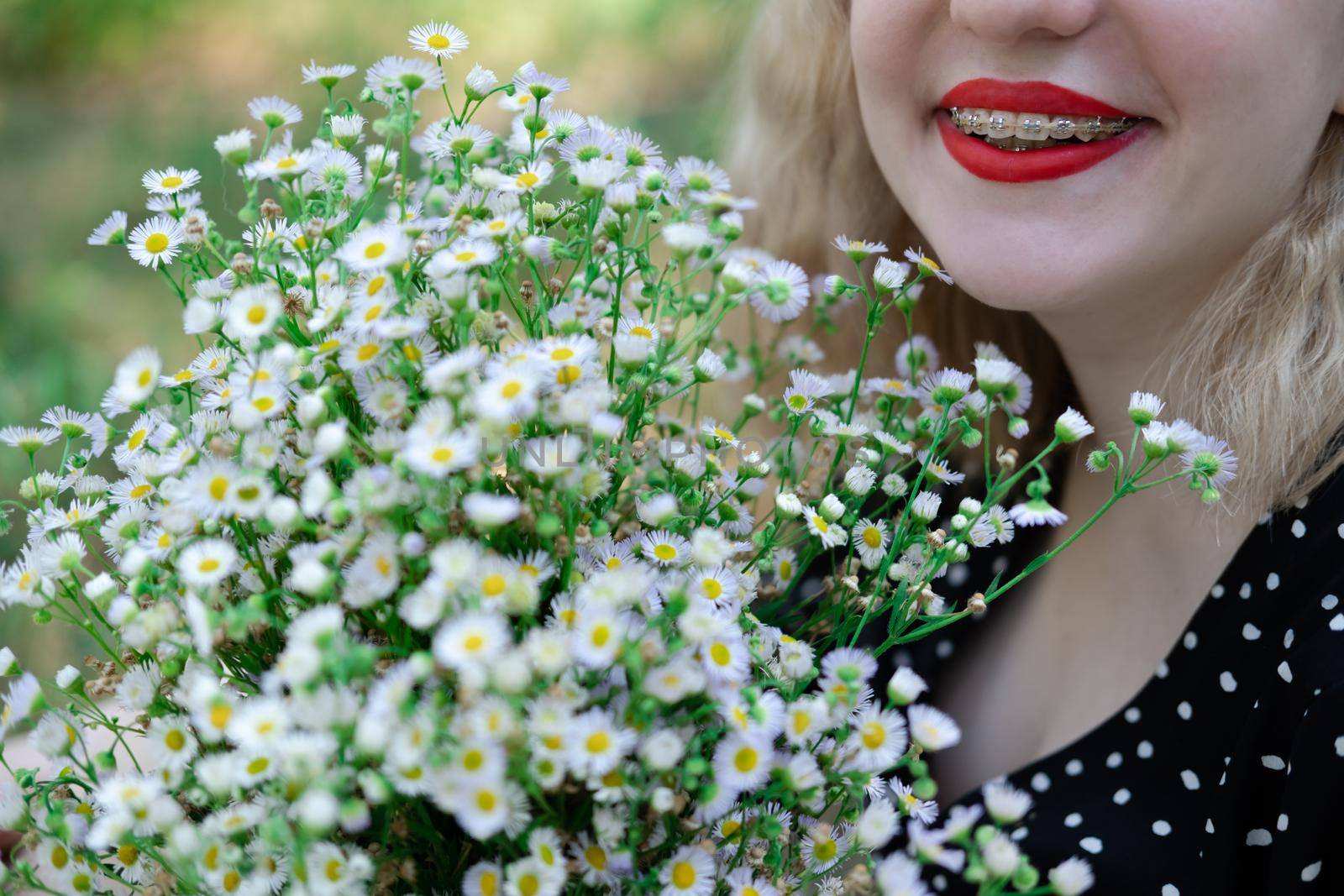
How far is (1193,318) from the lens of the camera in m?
0.85

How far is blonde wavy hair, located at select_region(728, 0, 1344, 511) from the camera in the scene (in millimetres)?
798

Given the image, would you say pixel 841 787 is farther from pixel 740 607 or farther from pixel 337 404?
pixel 337 404

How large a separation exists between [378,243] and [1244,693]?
2.26 ft

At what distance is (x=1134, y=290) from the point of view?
2.77 ft

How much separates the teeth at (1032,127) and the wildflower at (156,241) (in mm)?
519

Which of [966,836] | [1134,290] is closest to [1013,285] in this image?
[1134,290]

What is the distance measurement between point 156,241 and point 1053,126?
55 cm

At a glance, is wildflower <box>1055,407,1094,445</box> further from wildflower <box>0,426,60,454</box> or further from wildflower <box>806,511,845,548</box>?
wildflower <box>0,426,60,454</box>

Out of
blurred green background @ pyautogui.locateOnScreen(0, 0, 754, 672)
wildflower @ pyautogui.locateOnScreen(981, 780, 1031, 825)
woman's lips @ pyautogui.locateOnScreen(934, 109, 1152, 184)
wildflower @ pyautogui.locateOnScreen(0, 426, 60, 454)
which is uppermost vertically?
blurred green background @ pyautogui.locateOnScreen(0, 0, 754, 672)

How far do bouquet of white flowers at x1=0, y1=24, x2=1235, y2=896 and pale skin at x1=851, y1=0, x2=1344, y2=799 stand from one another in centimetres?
19

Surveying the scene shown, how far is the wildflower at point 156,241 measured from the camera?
1.97 feet

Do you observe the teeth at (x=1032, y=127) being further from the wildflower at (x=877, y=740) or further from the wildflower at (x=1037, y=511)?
the wildflower at (x=877, y=740)

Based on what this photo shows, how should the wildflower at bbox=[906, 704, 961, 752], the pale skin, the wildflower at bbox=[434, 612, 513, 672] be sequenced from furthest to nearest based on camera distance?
the pale skin → the wildflower at bbox=[906, 704, 961, 752] → the wildflower at bbox=[434, 612, 513, 672]

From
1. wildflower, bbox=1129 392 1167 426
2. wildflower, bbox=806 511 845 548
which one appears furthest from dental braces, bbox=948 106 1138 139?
wildflower, bbox=806 511 845 548
